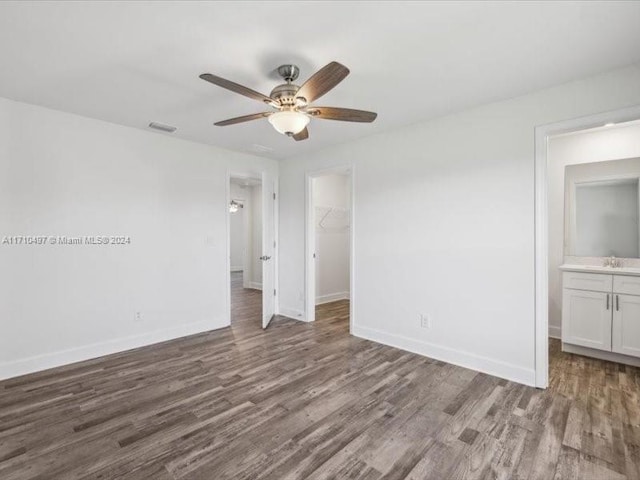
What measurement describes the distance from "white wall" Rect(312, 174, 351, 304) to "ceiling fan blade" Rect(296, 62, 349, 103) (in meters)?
3.47

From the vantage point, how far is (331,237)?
236 inches

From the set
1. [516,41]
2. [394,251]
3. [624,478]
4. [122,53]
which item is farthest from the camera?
[394,251]

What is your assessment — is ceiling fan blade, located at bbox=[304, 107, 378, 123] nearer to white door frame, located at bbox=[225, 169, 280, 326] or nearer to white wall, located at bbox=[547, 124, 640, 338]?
white door frame, located at bbox=[225, 169, 280, 326]

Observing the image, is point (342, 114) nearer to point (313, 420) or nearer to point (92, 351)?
point (313, 420)

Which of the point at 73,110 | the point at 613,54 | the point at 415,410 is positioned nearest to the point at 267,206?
the point at 73,110

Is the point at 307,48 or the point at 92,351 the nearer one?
the point at 307,48

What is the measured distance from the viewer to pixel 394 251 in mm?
3598

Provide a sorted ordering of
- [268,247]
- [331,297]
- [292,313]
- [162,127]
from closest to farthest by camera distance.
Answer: [162,127] < [268,247] < [292,313] < [331,297]

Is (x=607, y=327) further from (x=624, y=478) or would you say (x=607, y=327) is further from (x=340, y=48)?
(x=340, y=48)

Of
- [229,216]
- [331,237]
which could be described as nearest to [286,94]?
[229,216]

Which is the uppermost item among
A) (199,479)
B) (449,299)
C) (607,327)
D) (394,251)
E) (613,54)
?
(613,54)

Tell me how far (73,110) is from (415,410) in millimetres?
3959

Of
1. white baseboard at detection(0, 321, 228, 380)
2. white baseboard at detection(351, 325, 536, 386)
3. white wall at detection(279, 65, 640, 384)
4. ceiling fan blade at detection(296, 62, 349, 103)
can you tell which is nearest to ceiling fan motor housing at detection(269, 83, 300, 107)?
ceiling fan blade at detection(296, 62, 349, 103)

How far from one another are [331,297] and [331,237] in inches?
43.8
